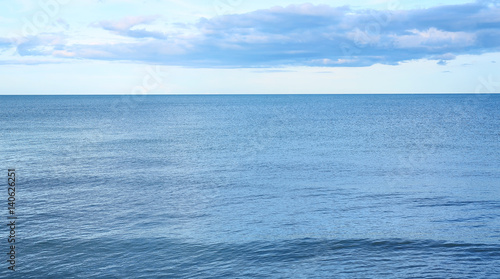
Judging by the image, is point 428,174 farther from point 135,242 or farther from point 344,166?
point 135,242

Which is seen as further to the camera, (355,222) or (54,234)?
(355,222)

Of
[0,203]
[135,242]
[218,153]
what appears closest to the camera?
[135,242]

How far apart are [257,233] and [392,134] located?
71.4 metres

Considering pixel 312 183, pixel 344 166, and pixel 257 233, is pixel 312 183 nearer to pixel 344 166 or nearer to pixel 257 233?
pixel 344 166

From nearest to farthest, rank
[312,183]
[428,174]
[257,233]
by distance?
[257,233]
[312,183]
[428,174]

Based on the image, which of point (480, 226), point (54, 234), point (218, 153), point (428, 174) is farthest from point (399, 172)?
point (54, 234)

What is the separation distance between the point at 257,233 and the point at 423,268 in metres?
10.9

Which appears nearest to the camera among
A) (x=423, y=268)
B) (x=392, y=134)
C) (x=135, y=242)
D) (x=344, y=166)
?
(x=423, y=268)

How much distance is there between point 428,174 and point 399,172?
10.3 feet

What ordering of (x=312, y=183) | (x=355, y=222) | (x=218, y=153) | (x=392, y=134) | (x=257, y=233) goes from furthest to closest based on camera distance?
(x=392, y=134) → (x=218, y=153) → (x=312, y=183) → (x=355, y=222) → (x=257, y=233)

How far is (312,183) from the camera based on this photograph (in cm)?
4644

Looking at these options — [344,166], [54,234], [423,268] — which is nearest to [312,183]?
[344,166]

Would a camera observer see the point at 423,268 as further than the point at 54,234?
No

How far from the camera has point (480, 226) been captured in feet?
107
